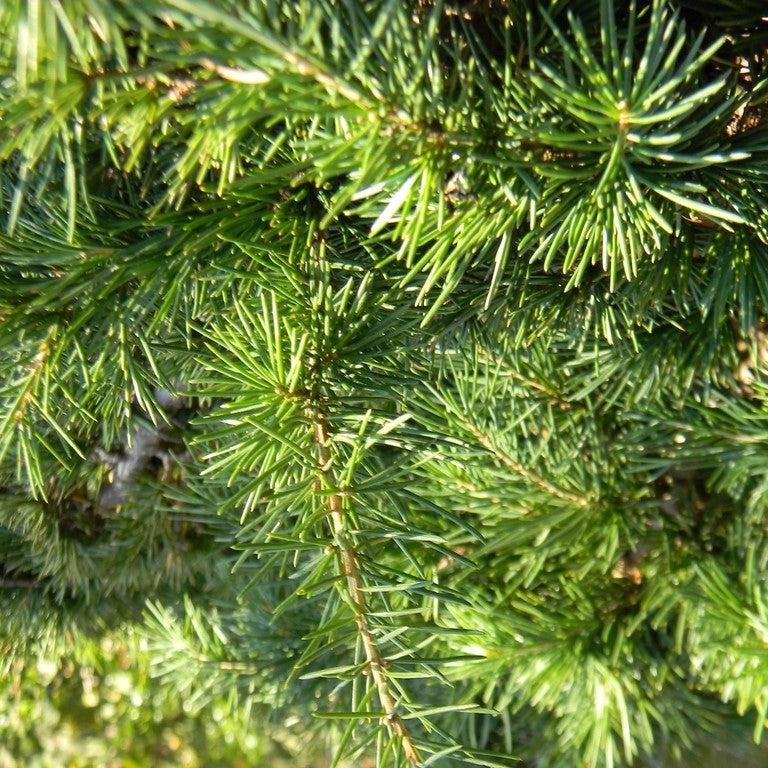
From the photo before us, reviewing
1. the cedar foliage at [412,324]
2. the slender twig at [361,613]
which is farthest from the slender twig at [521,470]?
the slender twig at [361,613]

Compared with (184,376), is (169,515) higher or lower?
lower

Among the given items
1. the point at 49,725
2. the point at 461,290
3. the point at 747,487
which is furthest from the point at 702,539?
the point at 49,725

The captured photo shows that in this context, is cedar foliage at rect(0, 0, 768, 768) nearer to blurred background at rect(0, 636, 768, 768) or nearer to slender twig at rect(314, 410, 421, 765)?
slender twig at rect(314, 410, 421, 765)

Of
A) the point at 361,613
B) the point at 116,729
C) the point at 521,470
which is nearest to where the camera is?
the point at 361,613

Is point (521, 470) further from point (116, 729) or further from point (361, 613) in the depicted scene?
point (116, 729)

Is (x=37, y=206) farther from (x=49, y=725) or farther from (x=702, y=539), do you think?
(x=49, y=725)

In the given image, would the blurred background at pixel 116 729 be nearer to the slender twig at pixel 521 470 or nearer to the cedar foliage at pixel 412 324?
the cedar foliage at pixel 412 324

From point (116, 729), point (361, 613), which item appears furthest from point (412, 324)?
point (116, 729)
